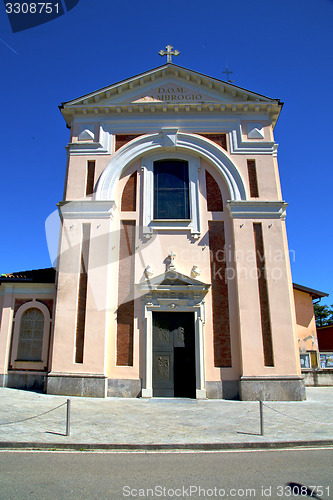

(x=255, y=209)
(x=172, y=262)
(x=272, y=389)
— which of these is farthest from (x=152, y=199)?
(x=272, y=389)

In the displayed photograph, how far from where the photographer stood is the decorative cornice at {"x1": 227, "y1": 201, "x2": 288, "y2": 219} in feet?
48.4

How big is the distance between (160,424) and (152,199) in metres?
9.42

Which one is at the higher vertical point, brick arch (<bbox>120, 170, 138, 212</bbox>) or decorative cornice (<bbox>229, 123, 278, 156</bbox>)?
decorative cornice (<bbox>229, 123, 278, 156</bbox>)

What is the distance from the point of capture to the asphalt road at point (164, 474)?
460cm

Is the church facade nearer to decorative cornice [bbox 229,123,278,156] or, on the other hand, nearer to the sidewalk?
decorative cornice [bbox 229,123,278,156]

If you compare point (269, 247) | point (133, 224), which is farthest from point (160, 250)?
point (269, 247)

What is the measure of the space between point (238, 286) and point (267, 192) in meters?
4.29

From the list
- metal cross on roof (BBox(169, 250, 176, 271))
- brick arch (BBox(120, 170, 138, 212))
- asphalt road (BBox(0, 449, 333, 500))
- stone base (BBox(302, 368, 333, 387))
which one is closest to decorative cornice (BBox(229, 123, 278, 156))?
brick arch (BBox(120, 170, 138, 212))

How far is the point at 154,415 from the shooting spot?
9781 millimetres

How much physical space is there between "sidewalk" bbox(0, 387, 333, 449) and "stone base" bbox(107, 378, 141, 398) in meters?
0.54

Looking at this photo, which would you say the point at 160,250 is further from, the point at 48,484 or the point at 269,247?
the point at 48,484

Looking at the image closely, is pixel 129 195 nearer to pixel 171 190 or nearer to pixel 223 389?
pixel 171 190

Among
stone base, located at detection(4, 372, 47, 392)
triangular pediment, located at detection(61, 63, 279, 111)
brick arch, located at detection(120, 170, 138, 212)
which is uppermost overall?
triangular pediment, located at detection(61, 63, 279, 111)

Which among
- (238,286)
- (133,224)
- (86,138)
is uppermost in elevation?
(86,138)
